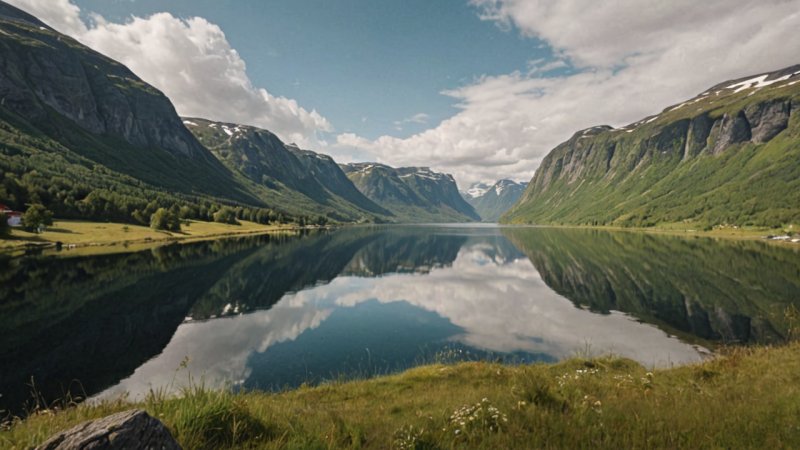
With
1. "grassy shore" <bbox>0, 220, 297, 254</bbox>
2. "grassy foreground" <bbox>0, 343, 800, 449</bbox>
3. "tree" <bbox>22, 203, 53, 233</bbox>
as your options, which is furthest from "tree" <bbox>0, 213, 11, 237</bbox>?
"grassy foreground" <bbox>0, 343, 800, 449</bbox>

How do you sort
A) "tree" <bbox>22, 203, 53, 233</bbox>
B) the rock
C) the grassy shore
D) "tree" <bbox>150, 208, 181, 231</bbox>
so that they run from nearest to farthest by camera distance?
the rock < the grassy shore < "tree" <bbox>22, 203, 53, 233</bbox> < "tree" <bbox>150, 208, 181, 231</bbox>

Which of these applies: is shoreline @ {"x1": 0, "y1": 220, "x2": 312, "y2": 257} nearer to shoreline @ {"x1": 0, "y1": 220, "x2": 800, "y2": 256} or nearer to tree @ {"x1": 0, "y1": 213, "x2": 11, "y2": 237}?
shoreline @ {"x1": 0, "y1": 220, "x2": 800, "y2": 256}

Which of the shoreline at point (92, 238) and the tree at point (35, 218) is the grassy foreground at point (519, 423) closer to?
the shoreline at point (92, 238)

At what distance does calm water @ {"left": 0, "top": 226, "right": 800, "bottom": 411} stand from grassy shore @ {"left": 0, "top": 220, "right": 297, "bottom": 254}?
25.0 m

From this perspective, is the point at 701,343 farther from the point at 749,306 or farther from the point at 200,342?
the point at 200,342

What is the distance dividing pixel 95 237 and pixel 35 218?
49.6 feet

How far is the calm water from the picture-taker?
27047 millimetres

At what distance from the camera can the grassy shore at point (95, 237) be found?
3691 inches

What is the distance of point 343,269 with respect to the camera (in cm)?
8188

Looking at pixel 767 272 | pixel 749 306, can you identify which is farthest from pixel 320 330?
pixel 767 272

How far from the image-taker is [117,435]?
5.19 meters

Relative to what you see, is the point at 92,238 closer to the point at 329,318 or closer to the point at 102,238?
the point at 102,238

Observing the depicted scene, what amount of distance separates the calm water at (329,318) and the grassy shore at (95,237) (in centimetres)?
2500

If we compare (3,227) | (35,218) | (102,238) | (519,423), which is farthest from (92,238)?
(519,423)
